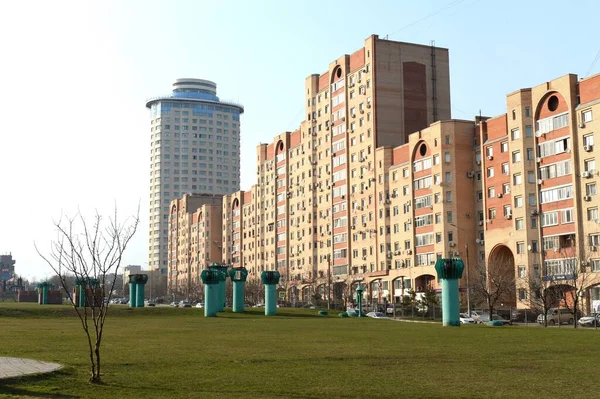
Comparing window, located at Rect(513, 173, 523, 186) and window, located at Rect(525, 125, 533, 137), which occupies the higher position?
window, located at Rect(525, 125, 533, 137)

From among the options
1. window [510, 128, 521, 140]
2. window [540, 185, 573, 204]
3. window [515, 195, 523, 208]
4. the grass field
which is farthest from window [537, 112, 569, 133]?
the grass field

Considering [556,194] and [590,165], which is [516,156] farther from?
[590,165]

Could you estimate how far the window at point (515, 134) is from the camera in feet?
291

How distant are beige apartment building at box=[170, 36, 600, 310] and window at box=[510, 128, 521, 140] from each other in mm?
200

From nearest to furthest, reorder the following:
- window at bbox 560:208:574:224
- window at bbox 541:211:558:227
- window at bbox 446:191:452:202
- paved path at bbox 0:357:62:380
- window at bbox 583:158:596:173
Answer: paved path at bbox 0:357:62:380, window at bbox 583:158:596:173, window at bbox 560:208:574:224, window at bbox 541:211:558:227, window at bbox 446:191:452:202

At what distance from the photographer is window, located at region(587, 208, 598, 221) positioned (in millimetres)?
78562

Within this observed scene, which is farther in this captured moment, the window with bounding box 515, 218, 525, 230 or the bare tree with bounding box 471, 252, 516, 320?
the window with bounding box 515, 218, 525, 230

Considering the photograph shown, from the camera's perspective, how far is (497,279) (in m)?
83.1

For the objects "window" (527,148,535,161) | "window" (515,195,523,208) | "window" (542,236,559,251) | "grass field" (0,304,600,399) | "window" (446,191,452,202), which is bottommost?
"grass field" (0,304,600,399)

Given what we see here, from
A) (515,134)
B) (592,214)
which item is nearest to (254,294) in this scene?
(515,134)

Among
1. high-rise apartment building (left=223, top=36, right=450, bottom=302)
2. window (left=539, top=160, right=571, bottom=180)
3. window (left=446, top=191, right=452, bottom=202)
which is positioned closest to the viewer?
window (left=539, top=160, right=571, bottom=180)

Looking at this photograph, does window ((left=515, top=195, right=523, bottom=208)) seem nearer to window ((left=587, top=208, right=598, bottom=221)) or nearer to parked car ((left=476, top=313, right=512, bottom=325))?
window ((left=587, top=208, right=598, bottom=221))

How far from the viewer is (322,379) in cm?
1767

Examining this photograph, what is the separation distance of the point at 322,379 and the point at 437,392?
10.3ft
